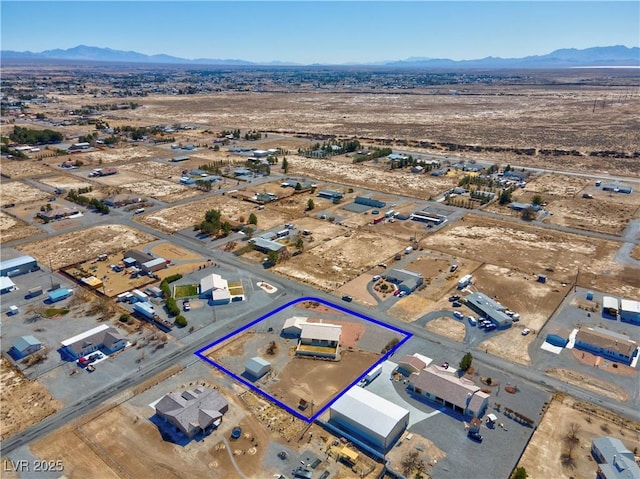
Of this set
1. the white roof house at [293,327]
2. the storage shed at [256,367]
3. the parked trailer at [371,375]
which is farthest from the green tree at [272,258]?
the parked trailer at [371,375]

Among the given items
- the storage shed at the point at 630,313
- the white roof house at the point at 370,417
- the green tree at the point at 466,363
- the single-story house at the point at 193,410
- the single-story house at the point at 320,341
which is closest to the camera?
the white roof house at the point at 370,417

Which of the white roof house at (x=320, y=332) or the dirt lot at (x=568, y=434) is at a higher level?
the white roof house at (x=320, y=332)

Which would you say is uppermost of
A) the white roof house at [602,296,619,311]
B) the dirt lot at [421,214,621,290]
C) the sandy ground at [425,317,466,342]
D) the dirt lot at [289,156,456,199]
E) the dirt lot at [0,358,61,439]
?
the dirt lot at [289,156,456,199]

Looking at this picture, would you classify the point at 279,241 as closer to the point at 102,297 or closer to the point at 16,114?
the point at 102,297

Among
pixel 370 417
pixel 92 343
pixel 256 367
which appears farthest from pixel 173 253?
pixel 370 417

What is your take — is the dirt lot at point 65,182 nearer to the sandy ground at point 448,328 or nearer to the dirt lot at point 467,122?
the dirt lot at point 467,122

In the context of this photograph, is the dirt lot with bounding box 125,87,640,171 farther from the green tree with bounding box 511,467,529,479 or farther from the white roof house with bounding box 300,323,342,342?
the green tree with bounding box 511,467,529,479

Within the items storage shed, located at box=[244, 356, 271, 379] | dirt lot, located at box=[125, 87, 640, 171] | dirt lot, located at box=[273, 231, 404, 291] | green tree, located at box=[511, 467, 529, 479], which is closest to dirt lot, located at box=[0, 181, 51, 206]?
dirt lot, located at box=[273, 231, 404, 291]

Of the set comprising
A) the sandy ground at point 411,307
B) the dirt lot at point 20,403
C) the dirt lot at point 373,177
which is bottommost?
the dirt lot at point 20,403
